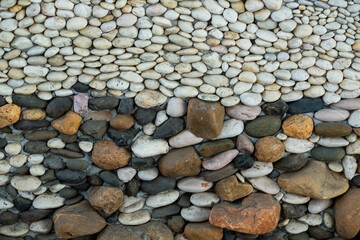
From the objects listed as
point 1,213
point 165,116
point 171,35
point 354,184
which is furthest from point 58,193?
point 354,184

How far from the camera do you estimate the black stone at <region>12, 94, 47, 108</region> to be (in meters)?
1.99

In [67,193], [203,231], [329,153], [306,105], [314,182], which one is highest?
[306,105]

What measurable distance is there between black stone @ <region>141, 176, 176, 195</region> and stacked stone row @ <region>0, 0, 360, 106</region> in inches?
18.4

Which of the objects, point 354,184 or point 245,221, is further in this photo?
point 354,184

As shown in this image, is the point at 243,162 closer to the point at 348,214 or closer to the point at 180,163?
the point at 180,163

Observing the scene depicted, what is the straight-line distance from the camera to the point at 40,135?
204 cm

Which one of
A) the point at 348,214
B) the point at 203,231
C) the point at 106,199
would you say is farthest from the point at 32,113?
the point at 348,214

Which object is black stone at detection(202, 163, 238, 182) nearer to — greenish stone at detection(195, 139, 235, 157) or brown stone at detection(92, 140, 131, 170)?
greenish stone at detection(195, 139, 235, 157)

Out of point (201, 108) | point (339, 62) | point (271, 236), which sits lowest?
point (271, 236)

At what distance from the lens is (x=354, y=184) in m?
2.17

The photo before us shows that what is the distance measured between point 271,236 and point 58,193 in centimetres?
117

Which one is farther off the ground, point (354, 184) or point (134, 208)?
point (354, 184)

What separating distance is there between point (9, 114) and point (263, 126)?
1.31 m

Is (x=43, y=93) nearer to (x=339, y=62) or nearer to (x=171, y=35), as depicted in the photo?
(x=171, y=35)
